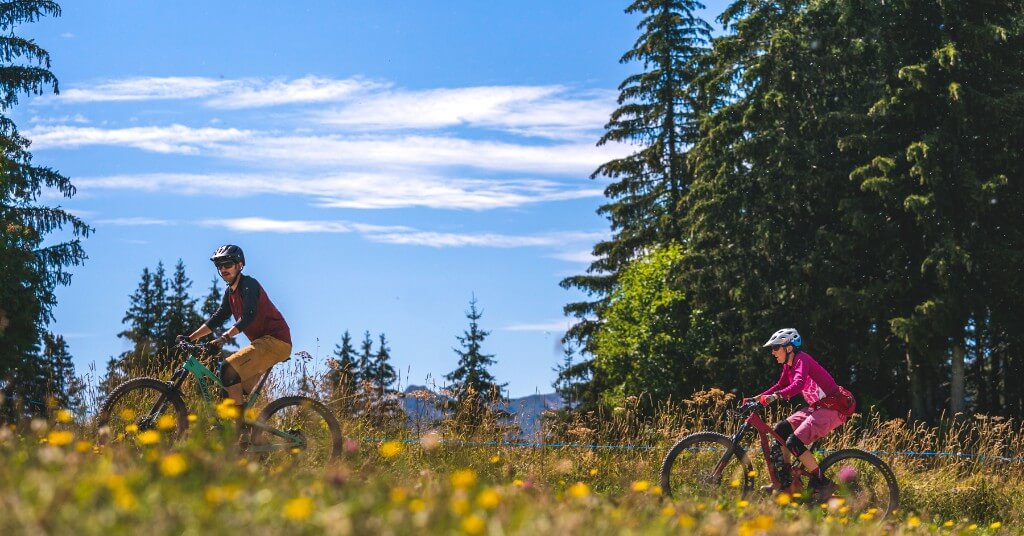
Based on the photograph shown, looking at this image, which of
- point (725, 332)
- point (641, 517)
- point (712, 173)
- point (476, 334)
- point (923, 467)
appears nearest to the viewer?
point (641, 517)

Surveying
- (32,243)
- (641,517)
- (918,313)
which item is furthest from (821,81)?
(641,517)

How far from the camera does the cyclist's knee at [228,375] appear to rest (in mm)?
8570

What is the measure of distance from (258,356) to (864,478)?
19.1ft

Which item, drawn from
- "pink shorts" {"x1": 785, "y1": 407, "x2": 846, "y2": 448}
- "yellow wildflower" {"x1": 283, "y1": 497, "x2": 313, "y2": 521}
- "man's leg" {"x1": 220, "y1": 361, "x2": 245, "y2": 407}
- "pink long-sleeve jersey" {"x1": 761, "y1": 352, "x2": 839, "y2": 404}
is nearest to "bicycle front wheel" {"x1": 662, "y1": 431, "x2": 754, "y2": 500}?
"pink shorts" {"x1": 785, "y1": 407, "x2": 846, "y2": 448}

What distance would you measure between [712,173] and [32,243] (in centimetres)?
2005

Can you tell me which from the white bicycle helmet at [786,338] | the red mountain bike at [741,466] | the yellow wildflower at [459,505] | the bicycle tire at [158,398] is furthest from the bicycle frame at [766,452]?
the yellow wildflower at [459,505]

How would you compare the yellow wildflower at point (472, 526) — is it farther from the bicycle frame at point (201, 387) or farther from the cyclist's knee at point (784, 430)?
the cyclist's knee at point (784, 430)

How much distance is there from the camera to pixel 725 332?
3381cm

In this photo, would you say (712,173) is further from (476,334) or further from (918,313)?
(476,334)

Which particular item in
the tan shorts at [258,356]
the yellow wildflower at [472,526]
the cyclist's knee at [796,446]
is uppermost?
the tan shorts at [258,356]

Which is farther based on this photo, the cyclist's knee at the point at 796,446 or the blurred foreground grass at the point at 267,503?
the cyclist's knee at the point at 796,446

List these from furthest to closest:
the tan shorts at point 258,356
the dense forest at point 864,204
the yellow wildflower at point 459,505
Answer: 1. the dense forest at point 864,204
2. the tan shorts at point 258,356
3. the yellow wildflower at point 459,505

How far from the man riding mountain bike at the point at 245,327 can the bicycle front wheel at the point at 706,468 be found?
357 centimetres

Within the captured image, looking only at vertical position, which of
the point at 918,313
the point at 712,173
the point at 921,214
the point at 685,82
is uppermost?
the point at 685,82
